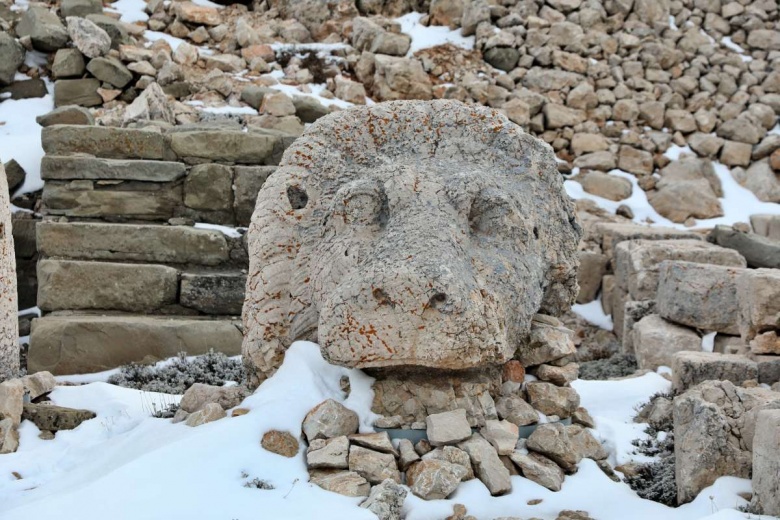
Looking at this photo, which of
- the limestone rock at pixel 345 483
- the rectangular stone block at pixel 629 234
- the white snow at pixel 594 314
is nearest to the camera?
the limestone rock at pixel 345 483

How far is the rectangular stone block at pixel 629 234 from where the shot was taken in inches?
343

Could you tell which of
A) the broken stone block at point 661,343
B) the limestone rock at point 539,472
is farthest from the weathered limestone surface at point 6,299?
the broken stone block at point 661,343

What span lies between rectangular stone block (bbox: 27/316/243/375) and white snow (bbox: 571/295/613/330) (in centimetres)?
443

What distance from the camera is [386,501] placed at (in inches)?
108

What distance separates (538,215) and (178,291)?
13.0 ft

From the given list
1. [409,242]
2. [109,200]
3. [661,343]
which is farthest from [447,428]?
[109,200]

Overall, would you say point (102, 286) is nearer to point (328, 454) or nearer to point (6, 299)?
point (6, 299)

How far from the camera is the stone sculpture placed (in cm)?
308

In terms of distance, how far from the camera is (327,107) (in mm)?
10031

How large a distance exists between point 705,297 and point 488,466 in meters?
4.00

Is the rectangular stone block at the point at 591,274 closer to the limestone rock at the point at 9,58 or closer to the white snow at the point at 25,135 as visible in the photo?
the white snow at the point at 25,135

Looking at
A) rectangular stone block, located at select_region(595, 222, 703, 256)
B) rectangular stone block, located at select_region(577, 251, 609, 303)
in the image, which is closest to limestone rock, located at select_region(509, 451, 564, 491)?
rectangular stone block, located at select_region(595, 222, 703, 256)

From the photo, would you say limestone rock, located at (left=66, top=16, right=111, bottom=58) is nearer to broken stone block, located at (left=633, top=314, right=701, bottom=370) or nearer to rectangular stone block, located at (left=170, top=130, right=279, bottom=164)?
rectangular stone block, located at (left=170, top=130, right=279, bottom=164)

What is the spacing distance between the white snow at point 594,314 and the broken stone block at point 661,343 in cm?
235
